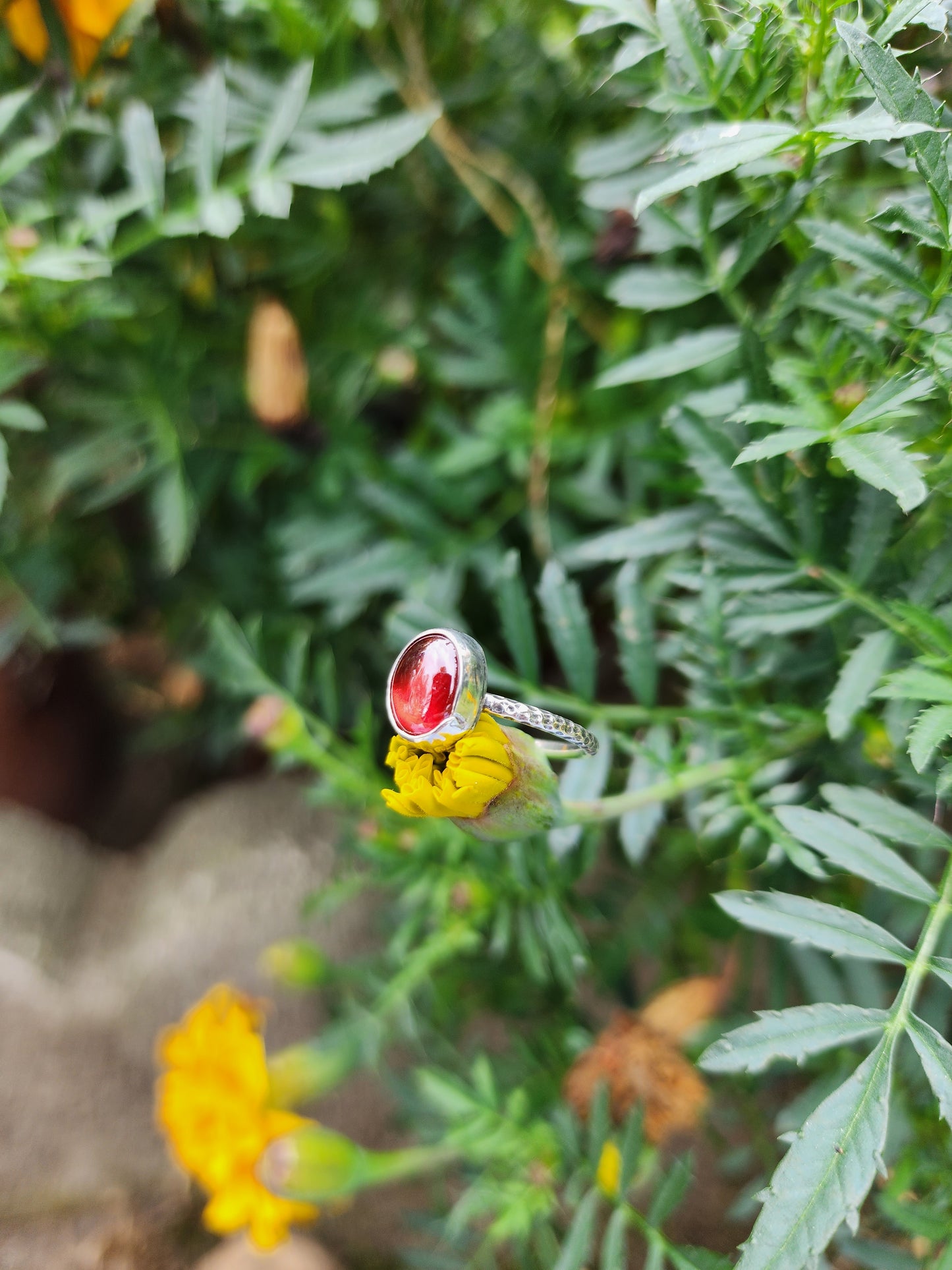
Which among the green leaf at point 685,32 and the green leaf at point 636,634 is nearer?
the green leaf at point 685,32

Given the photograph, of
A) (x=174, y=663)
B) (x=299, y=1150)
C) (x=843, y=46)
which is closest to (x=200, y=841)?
(x=174, y=663)

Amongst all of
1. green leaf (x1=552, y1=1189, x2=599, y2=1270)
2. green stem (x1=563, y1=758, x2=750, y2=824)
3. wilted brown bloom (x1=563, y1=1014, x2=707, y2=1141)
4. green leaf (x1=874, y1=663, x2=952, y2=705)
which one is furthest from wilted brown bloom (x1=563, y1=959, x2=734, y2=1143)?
green leaf (x1=874, y1=663, x2=952, y2=705)

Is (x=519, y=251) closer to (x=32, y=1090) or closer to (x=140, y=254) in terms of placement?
(x=140, y=254)

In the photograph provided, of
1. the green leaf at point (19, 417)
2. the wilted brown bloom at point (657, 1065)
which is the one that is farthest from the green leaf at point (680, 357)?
the wilted brown bloom at point (657, 1065)

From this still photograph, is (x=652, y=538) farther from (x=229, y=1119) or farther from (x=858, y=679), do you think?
(x=229, y=1119)

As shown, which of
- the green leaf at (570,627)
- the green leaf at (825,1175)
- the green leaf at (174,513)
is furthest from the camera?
the green leaf at (174,513)

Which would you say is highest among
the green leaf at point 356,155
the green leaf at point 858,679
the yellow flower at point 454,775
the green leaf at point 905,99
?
the green leaf at point 356,155

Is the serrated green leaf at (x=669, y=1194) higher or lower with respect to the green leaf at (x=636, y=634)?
lower

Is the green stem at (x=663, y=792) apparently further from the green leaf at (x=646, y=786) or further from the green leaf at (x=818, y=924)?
the green leaf at (x=818, y=924)
